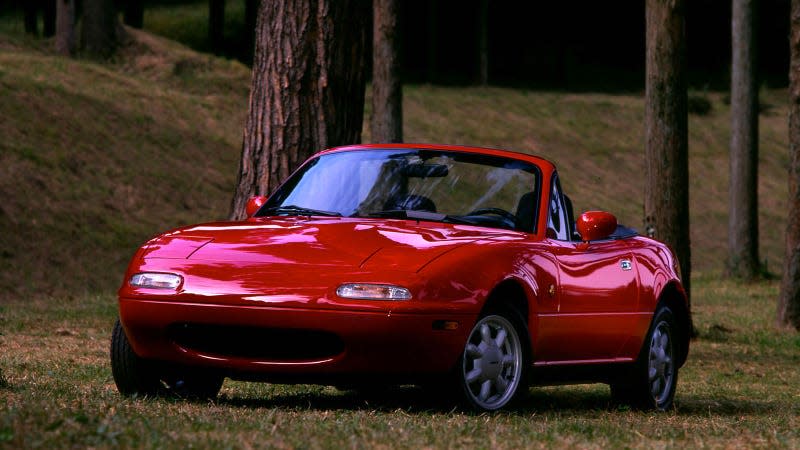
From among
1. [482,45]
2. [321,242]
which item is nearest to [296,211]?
[321,242]

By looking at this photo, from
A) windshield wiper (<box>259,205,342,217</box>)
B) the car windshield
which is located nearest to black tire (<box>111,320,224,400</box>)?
windshield wiper (<box>259,205,342,217</box>)

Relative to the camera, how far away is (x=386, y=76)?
2327 centimetres

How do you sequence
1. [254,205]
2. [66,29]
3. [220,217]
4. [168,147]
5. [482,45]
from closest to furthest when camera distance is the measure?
[254,205] < [220,217] < [168,147] < [66,29] < [482,45]

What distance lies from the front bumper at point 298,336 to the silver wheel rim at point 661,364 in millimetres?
2583

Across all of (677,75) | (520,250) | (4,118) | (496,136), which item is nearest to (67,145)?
(4,118)

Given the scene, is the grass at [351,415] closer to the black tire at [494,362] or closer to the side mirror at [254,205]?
the black tire at [494,362]

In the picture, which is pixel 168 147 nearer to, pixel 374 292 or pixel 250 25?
pixel 250 25

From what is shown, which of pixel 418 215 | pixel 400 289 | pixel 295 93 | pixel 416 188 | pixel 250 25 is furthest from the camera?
pixel 250 25

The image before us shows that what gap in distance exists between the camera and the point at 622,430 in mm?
7734

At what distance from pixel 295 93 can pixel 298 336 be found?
5672 mm

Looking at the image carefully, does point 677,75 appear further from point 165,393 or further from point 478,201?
point 165,393

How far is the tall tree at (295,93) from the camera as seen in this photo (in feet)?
43.1

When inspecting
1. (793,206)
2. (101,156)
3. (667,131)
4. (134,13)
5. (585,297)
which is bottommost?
(101,156)

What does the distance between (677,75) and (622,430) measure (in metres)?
9.97
